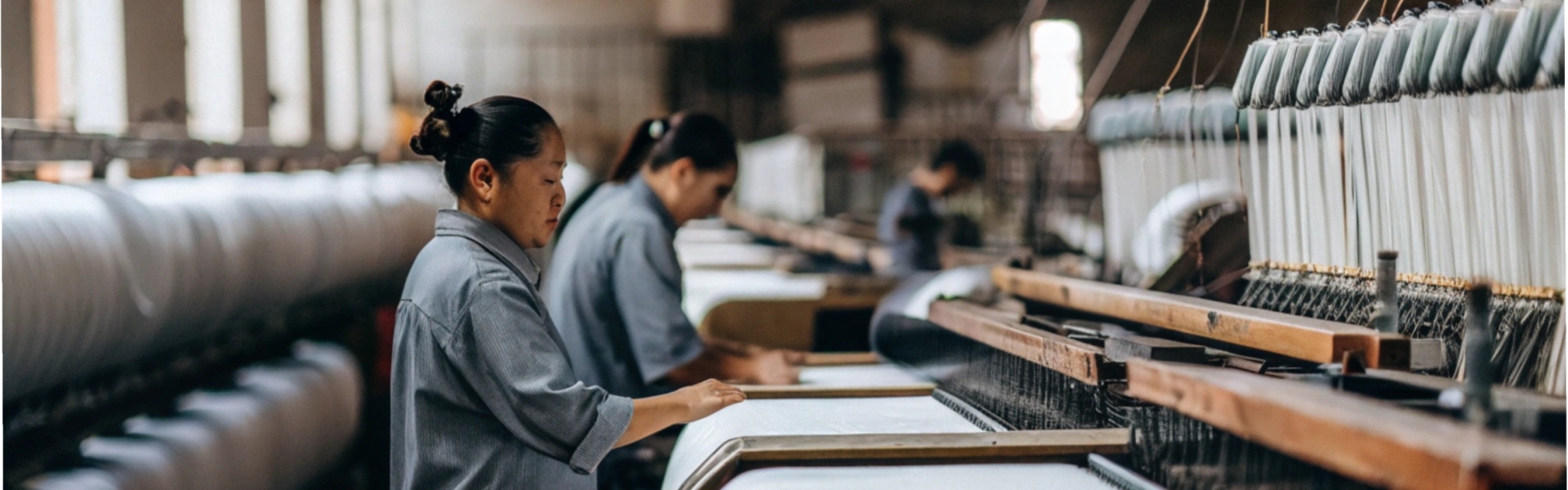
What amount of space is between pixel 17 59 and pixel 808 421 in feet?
7.73

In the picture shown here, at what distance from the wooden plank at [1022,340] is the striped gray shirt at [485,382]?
505 mm

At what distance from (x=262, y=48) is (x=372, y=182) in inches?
61.2

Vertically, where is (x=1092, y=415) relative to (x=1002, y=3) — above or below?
below

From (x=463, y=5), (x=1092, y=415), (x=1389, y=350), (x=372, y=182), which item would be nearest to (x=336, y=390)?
(x=372, y=182)

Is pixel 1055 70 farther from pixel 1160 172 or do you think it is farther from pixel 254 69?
pixel 1160 172

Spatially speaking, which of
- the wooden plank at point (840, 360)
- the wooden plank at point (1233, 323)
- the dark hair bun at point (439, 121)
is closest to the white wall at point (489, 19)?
the wooden plank at point (840, 360)

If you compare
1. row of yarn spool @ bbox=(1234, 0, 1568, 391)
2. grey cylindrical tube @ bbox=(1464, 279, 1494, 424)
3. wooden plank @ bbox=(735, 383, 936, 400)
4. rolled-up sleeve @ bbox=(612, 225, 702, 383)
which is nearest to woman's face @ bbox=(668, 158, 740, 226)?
rolled-up sleeve @ bbox=(612, 225, 702, 383)

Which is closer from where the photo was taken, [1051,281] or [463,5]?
[1051,281]

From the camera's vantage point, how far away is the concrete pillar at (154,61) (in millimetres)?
3998

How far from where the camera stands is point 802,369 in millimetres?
2445

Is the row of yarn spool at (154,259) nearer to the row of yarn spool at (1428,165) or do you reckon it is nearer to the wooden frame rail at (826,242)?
the row of yarn spool at (1428,165)

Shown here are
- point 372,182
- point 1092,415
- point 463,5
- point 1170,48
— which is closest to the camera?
point 1092,415

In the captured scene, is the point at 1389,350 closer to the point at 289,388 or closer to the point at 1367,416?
the point at 1367,416

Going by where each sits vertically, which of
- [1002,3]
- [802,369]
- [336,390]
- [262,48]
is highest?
[1002,3]
